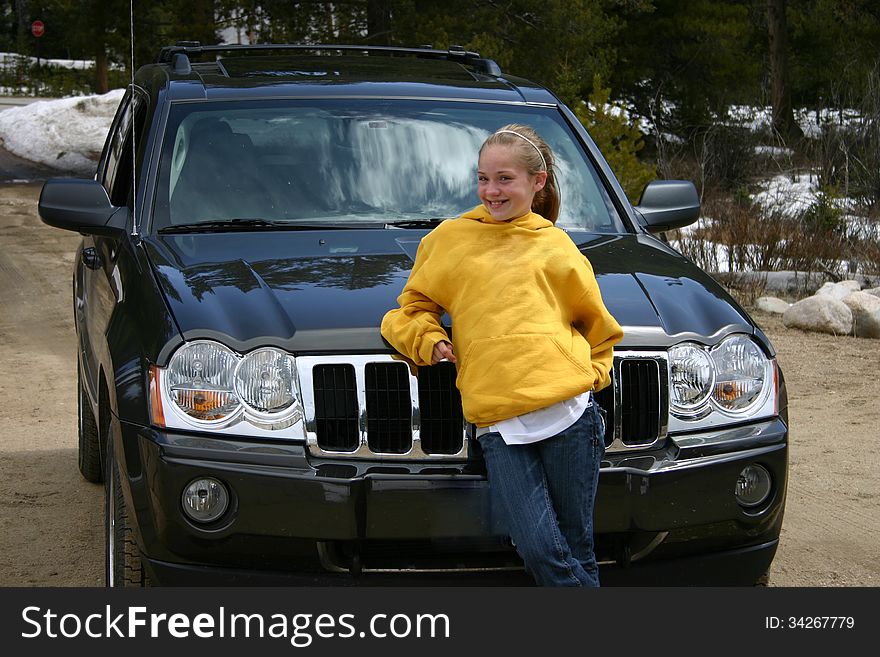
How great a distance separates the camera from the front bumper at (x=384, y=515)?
331cm

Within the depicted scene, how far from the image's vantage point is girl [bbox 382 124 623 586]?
3197mm

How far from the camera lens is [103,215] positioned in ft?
14.7

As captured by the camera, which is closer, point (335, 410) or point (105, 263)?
point (335, 410)

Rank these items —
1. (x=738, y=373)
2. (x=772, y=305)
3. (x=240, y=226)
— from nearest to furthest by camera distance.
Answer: (x=738, y=373) < (x=240, y=226) < (x=772, y=305)

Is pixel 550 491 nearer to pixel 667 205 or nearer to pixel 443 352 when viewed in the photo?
pixel 443 352

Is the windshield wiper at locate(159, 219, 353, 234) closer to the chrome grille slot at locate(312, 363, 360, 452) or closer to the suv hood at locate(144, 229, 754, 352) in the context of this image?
the suv hood at locate(144, 229, 754, 352)

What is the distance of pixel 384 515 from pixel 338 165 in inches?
70.8

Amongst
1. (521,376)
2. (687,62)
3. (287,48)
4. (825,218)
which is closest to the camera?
(521,376)

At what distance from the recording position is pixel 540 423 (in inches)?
127

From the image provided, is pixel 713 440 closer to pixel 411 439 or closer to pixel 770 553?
pixel 770 553

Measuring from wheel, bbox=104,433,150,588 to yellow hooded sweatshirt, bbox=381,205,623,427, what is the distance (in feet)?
3.07
